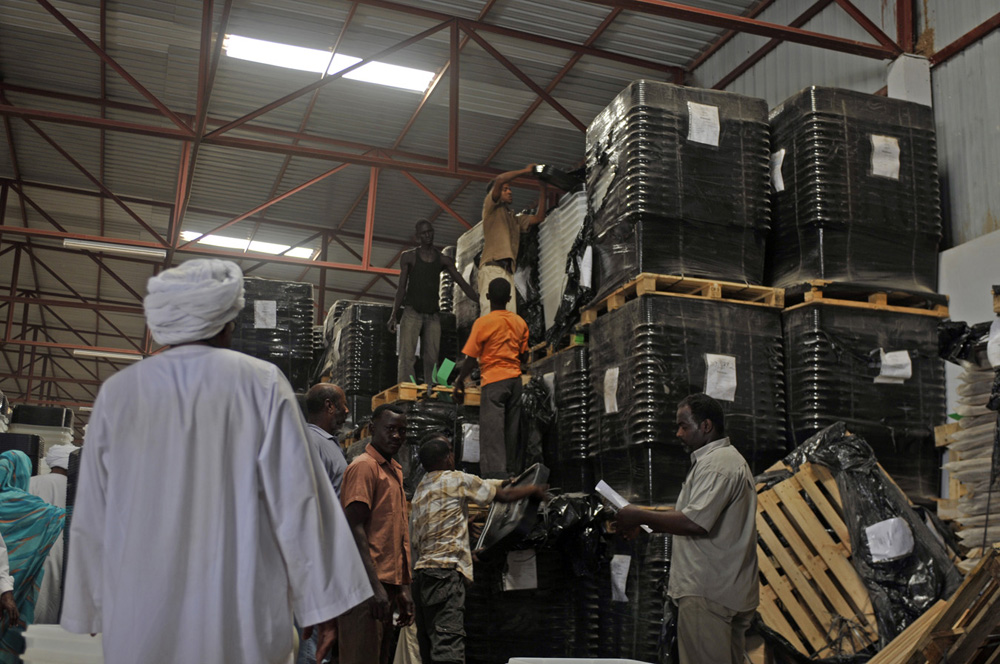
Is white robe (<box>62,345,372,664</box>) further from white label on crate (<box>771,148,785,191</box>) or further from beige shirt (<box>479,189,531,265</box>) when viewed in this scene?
beige shirt (<box>479,189,531,265</box>)

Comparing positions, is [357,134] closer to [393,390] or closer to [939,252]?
[393,390]

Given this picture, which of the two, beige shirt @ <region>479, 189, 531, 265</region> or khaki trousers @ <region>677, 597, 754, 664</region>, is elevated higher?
beige shirt @ <region>479, 189, 531, 265</region>

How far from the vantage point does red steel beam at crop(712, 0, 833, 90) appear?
1032 centimetres

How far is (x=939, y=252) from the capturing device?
7.88m

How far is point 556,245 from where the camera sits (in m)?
8.53

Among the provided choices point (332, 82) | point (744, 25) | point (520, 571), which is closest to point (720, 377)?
point (520, 571)

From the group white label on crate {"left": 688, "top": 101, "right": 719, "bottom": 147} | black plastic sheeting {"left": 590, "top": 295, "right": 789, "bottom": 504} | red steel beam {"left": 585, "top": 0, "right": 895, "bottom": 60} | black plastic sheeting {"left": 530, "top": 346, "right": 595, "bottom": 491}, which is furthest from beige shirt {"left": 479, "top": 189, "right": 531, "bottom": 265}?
white label on crate {"left": 688, "top": 101, "right": 719, "bottom": 147}

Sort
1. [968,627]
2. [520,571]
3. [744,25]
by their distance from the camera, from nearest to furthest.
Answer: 1. [968,627]
2. [520,571]
3. [744,25]

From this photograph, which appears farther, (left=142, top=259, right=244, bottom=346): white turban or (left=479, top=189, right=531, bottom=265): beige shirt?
(left=479, top=189, right=531, bottom=265): beige shirt

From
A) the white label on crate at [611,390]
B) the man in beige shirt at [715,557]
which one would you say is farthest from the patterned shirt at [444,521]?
the man in beige shirt at [715,557]

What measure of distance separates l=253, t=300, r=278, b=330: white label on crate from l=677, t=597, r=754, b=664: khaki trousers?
694 centimetres

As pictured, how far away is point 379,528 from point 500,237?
4641mm

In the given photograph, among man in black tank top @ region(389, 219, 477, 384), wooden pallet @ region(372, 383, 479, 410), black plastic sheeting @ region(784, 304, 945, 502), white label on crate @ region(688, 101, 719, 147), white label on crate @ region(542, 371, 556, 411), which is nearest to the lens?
black plastic sheeting @ region(784, 304, 945, 502)

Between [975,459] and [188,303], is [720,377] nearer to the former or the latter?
[975,459]
